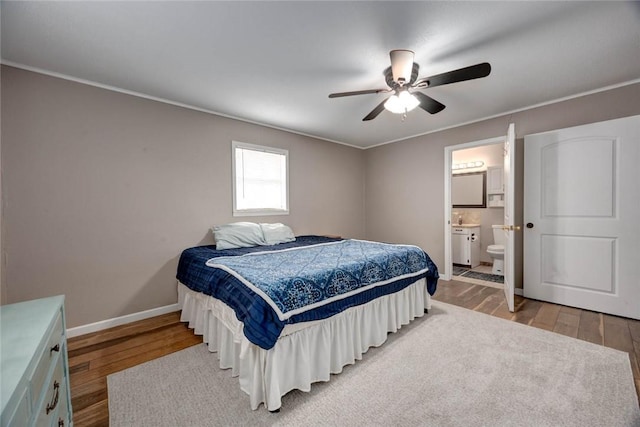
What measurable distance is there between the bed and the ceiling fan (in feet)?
4.65

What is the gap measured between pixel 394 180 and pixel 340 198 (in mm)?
1063

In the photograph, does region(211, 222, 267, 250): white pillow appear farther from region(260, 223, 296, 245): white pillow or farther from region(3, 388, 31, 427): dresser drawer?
region(3, 388, 31, 427): dresser drawer

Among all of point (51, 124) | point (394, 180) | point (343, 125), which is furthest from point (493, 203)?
point (51, 124)

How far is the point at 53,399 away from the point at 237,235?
7.14 ft

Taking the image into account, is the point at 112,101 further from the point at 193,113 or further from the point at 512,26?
the point at 512,26

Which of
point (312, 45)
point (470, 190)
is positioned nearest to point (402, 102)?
point (312, 45)

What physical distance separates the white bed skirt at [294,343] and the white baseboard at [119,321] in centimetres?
58

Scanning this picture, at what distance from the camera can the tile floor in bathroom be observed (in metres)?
4.10

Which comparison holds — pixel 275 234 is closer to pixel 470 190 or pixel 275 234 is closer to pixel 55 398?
pixel 55 398

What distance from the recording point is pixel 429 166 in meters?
4.45

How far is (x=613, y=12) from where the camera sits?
174 cm

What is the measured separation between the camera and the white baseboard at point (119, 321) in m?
2.54

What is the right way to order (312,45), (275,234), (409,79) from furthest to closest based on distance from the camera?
(275,234), (409,79), (312,45)

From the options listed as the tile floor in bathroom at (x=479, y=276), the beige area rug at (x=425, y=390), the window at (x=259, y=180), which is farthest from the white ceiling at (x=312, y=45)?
the tile floor in bathroom at (x=479, y=276)
